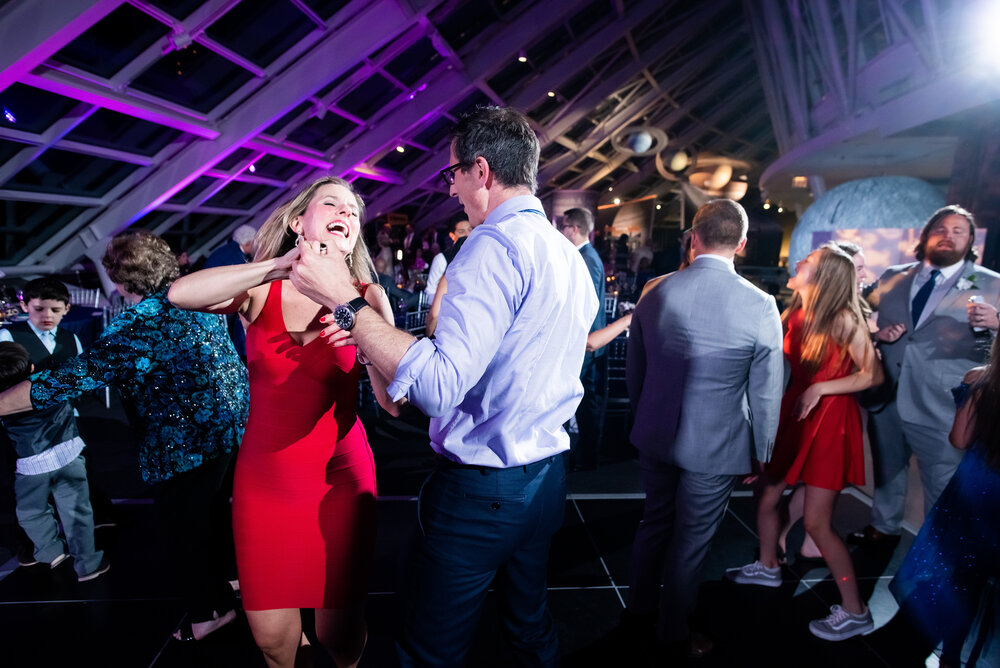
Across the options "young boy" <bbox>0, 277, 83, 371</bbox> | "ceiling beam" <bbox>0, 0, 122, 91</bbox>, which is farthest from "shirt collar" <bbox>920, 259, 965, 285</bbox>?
"ceiling beam" <bbox>0, 0, 122, 91</bbox>

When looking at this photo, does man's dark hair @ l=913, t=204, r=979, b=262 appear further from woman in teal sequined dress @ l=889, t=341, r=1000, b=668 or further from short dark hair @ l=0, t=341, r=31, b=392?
short dark hair @ l=0, t=341, r=31, b=392

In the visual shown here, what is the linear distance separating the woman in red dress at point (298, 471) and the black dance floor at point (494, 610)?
69cm

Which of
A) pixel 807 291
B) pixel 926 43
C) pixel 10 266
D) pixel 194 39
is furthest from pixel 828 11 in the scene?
pixel 10 266

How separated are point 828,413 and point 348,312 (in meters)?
2.28

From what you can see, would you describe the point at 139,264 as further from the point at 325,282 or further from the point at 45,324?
the point at 45,324

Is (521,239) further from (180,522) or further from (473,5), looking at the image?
(473,5)

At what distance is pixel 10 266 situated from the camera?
718 centimetres

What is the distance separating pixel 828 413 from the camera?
244 cm

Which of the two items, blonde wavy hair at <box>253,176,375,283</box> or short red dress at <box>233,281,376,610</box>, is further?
blonde wavy hair at <box>253,176,375,283</box>

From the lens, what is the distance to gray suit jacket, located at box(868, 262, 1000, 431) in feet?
9.02

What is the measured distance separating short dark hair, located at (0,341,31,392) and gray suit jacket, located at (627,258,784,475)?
94.3 inches

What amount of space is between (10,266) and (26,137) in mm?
2675

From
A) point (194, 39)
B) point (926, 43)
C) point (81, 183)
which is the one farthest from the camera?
point (81, 183)

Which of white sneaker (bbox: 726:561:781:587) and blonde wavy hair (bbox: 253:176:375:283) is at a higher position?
blonde wavy hair (bbox: 253:176:375:283)
